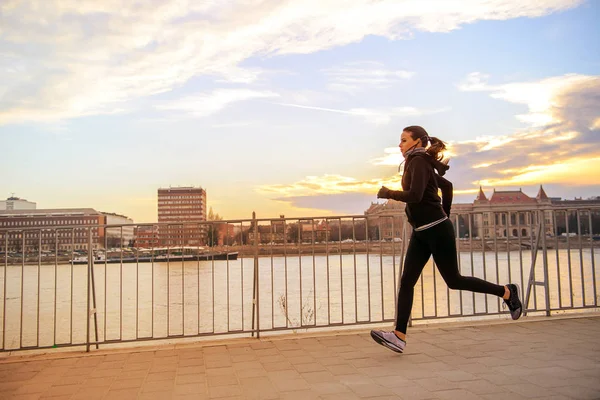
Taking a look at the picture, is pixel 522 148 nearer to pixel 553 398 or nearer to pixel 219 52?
pixel 219 52

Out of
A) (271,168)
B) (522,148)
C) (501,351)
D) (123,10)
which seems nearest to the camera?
(501,351)

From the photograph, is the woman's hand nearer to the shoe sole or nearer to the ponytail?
the ponytail

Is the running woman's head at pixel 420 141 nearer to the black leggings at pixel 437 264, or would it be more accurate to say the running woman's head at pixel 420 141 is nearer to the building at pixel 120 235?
the black leggings at pixel 437 264

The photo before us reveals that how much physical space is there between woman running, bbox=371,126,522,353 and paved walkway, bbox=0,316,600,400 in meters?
0.42

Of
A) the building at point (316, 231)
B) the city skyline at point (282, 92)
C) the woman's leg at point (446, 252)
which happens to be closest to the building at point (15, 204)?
the city skyline at point (282, 92)

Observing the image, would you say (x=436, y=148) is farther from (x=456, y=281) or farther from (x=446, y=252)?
(x=456, y=281)

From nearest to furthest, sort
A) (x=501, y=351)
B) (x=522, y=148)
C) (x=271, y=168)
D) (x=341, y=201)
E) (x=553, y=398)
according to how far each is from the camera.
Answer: (x=553, y=398) < (x=501, y=351) < (x=341, y=201) < (x=271, y=168) < (x=522, y=148)

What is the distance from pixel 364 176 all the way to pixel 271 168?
9241mm

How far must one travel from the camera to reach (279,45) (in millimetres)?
25844

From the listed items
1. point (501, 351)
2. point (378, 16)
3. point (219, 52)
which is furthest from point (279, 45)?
point (501, 351)

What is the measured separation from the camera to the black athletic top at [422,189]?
421cm

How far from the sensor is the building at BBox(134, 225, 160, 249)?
559 cm

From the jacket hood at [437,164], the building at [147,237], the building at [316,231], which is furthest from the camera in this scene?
the building at [316,231]

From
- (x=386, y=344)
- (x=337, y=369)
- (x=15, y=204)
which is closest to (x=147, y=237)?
(x=337, y=369)
